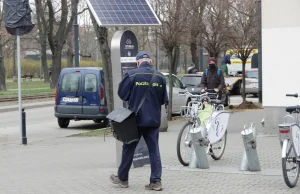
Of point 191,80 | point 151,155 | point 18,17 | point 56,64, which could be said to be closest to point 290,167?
point 151,155

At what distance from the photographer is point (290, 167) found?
8.35 metres

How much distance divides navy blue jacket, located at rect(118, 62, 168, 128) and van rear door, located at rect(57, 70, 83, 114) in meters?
10.4

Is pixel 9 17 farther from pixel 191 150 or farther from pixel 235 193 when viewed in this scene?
pixel 235 193

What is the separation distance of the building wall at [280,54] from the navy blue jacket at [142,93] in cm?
599

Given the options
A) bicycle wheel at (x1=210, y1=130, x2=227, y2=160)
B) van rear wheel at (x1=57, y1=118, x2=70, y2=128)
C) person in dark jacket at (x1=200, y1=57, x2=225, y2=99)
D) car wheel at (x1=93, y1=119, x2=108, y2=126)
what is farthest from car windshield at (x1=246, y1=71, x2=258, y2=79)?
bicycle wheel at (x1=210, y1=130, x2=227, y2=160)

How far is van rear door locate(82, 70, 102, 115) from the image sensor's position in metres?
18.4

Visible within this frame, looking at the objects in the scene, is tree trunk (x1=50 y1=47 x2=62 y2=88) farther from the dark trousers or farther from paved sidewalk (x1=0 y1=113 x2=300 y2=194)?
the dark trousers

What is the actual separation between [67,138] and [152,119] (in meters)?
7.98

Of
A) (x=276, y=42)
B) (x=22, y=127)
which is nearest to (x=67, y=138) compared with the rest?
(x=22, y=127)

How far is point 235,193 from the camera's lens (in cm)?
818

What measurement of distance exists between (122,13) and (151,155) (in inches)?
143

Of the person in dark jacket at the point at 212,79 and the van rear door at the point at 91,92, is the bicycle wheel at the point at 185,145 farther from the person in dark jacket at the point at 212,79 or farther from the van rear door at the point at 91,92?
the van rear door at the point at 91,92

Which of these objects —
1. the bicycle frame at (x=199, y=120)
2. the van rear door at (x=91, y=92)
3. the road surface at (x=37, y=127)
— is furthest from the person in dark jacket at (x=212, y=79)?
the van rear door at (x=91, y=92)

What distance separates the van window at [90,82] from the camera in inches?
734
